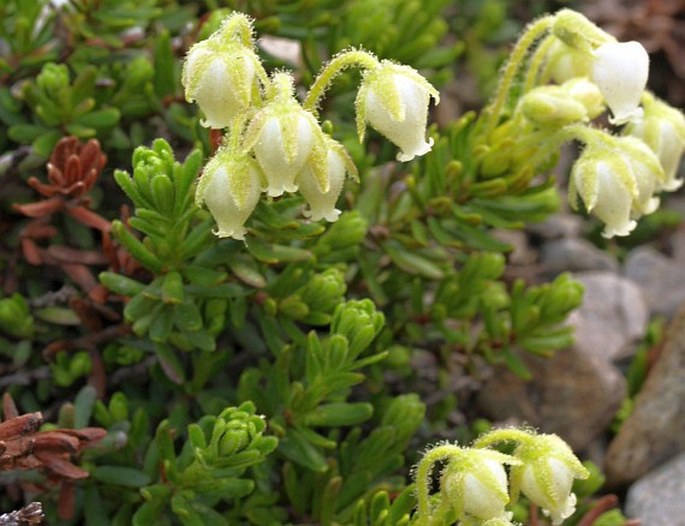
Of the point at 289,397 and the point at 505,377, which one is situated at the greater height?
the point at 289,397

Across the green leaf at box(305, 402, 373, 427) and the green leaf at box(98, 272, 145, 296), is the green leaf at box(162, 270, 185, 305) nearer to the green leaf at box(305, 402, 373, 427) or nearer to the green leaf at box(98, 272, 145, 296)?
the green leaf at box(98, 272, 145, 296)

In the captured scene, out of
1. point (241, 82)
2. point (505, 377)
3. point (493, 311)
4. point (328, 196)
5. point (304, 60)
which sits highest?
point (241, 82)

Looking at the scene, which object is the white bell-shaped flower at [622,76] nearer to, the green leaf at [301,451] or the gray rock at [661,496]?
the green leaf at [301,451]

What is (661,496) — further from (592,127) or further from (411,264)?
(592,127)

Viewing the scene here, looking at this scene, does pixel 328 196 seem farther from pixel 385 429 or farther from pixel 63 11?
pixel 63 11

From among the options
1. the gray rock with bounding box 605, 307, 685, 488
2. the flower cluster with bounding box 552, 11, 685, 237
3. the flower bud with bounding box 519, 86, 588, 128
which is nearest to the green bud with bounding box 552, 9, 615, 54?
the flower cluster with bounding box 552, 11, 685, 237

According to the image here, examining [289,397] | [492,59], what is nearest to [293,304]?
[289,397]

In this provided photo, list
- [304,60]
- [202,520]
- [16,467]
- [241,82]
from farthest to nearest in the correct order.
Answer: [304,60] < [202,520] < [16,467] < [241,82]
